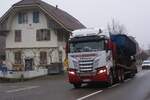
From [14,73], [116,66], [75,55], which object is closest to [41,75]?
[14,73]

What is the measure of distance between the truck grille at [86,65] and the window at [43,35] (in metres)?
32.1

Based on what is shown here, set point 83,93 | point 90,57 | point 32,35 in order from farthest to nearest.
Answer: point 32,35, point 90,57, point 83,93

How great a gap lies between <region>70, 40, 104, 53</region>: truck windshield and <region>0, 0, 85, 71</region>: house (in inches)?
1132

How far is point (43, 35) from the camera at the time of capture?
56.4 meters

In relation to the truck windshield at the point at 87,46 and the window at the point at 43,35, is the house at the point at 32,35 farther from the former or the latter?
the truck windshield at the point at 87,46

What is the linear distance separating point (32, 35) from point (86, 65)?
111ft

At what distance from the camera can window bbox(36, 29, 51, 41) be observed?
55.6 metres

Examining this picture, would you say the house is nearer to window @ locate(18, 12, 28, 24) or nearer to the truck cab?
window @ locate(18, 12, 28, 24)

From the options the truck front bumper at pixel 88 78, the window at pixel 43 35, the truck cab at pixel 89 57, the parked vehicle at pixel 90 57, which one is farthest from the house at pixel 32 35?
the truck front bumper at pixel 88 78

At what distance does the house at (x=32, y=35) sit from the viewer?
5465cm

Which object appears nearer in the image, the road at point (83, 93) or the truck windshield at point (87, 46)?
the road at point (83, 93)

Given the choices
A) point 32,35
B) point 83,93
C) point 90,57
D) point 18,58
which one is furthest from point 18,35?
point 83,93

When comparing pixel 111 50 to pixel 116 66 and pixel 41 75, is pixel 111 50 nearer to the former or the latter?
pixel 116 66

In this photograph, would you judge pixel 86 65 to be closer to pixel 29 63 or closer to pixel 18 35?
pixel 29 63
